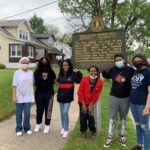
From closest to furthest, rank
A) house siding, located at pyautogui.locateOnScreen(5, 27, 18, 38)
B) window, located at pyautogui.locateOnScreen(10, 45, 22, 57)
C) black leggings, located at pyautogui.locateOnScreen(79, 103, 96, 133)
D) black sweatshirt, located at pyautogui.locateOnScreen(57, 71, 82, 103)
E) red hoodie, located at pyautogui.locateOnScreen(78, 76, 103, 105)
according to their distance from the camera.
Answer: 1. red hoodie, located at pyautogui.locateOnScreen(78, 76, 103, 105)
2. black leggings, located at pyautogui.locateOnScreen(79, 103, 96, 133)
3. black sweatshirt, located at pyautogui.locateOnScreen(57, 71, 82, 103)
4. window, located at pyautogui.locateOnScreen(10, 45, 22, 57)
5. house siding, located at pyautogui.locateOnScreen(5, 27, 18, 38)

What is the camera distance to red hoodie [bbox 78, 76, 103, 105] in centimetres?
632

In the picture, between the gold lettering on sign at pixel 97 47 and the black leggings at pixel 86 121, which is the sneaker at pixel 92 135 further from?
the gold lettering on sign at pixel 97 47

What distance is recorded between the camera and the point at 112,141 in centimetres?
630

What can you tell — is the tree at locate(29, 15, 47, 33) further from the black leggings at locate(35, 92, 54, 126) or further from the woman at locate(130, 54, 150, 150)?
the woman at locate(130, 54, 150, 150)

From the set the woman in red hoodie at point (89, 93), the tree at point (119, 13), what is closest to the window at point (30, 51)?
the tree at point (119, 13)

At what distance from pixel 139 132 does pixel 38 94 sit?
2.54m

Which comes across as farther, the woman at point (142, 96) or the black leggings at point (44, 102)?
the black leggings at point (44, 102)

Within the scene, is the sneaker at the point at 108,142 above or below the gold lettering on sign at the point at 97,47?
below

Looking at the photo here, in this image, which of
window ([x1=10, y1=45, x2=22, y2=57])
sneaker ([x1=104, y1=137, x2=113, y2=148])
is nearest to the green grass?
sneaker ([x1=104, y1=137, x2=113, y2=148])

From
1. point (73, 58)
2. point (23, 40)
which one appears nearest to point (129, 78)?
point (73, 58)

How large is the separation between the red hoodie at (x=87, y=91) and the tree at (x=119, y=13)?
20.4 metres

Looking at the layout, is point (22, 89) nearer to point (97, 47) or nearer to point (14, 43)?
point (97, 47)

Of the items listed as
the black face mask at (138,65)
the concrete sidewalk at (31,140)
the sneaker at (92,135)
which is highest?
the black face mask at (138,65)

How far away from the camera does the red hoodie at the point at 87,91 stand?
632cm
